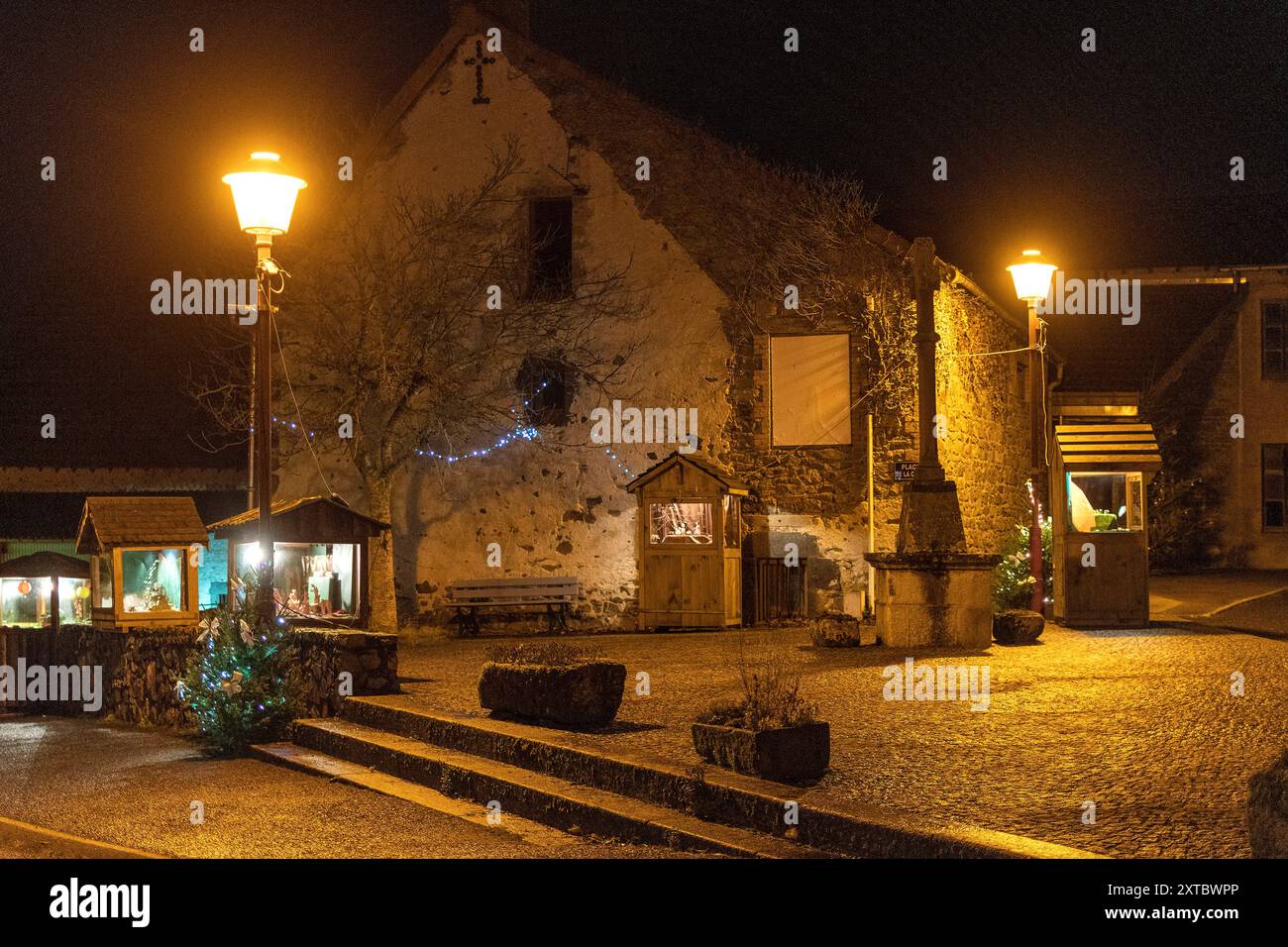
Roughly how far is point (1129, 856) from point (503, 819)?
12.7 feet

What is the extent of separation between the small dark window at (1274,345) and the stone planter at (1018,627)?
1603cm

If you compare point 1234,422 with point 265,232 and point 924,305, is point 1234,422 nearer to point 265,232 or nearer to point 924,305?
point 924,305

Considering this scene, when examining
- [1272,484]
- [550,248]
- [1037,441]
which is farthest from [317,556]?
[1272,484]

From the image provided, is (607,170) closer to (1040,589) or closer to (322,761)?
(1040,589)

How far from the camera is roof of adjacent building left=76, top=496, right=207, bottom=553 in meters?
13.9

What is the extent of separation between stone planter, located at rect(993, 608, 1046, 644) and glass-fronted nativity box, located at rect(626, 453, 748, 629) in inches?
219

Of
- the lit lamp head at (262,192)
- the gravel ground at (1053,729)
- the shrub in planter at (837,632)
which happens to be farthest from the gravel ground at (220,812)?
the shrub in planter at (837,632)

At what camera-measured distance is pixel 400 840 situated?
7.76 m

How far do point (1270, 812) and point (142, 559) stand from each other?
1186 cm

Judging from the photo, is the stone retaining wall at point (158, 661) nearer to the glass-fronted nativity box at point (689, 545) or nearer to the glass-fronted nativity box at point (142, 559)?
the glass-fronted nativity box at point (142, 559)

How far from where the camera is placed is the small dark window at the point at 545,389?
2102 centimetres

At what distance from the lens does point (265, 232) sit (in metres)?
10.7

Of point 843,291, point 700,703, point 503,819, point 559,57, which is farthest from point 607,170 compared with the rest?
point 503,819

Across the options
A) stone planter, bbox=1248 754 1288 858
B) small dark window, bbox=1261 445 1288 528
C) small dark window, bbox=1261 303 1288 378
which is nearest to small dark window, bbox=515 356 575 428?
small dark window, bbox=1261 445 1288 528
